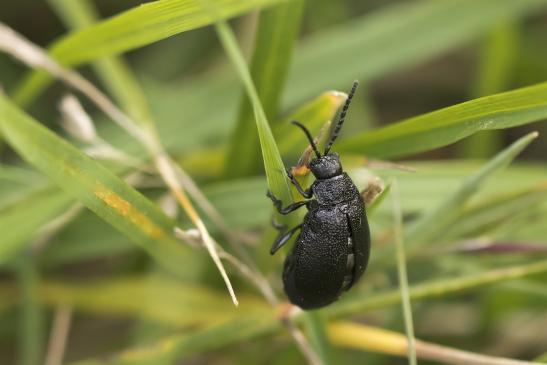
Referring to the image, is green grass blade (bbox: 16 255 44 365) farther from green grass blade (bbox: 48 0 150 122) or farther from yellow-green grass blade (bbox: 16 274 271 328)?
green grass blade (bbox: 48 0 150 122)

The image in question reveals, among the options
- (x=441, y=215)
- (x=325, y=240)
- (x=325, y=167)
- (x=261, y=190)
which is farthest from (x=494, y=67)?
(x=325, y=240)

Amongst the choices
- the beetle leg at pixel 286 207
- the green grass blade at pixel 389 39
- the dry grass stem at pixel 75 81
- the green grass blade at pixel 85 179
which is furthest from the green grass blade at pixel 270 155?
the green grass blade at pixel 389 39

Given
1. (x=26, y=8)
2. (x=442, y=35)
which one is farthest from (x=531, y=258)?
(x=26, y=8)

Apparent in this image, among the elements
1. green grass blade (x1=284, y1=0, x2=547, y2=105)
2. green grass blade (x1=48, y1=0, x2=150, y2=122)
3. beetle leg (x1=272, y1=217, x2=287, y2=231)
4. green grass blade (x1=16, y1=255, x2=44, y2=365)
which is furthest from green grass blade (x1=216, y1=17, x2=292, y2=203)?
green grass blade (x1=284, y1=0, x2=547, y2=105)

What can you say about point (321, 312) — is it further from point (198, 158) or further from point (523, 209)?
point (198, 158)

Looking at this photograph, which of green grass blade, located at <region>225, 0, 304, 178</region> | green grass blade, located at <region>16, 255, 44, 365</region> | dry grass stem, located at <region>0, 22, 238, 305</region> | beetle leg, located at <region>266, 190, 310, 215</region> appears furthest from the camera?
green grass blade, located at <region>16, 255, 44, 365</region>

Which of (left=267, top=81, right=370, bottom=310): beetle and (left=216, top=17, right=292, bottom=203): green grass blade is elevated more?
(left=216, top=17, right=292, bottom=203): green grass blade

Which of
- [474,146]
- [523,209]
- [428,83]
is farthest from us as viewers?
[428,83]
